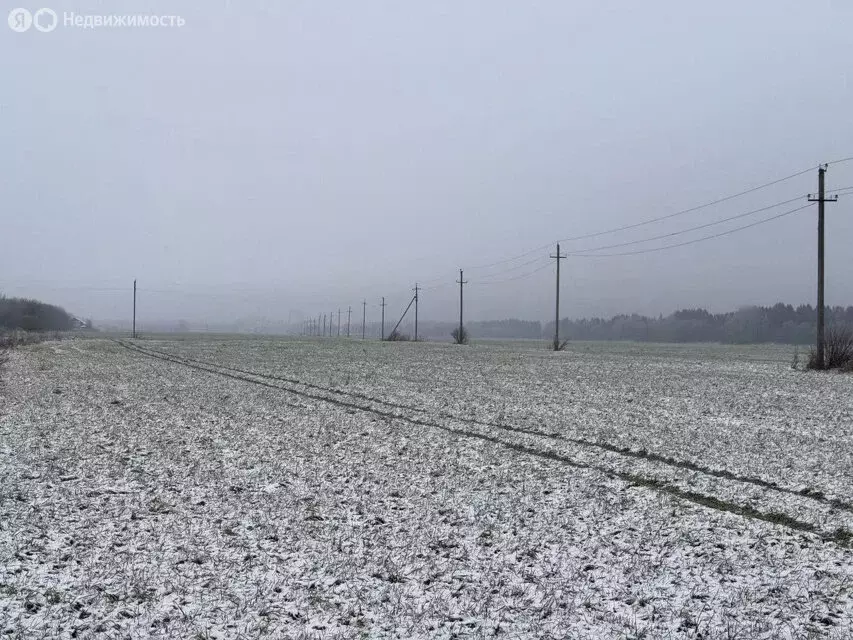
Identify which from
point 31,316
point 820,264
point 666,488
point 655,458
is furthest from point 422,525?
point 31,316

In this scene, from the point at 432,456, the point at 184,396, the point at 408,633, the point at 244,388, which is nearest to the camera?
the point at 408,633

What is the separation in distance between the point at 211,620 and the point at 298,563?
1.01 metres

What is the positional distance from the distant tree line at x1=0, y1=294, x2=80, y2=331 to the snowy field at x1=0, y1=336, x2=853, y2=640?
106 m

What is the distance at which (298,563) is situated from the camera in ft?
17.4

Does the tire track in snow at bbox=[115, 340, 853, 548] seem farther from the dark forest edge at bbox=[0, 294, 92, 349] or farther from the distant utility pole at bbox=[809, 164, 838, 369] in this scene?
the dark forest edge at bbox=[0, 294, 92, 349]

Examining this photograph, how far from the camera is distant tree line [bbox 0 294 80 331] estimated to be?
111 metres

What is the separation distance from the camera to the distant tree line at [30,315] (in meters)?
111

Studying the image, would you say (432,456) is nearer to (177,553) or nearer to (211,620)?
(177,553)

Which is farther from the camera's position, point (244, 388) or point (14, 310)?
point (14, 310)

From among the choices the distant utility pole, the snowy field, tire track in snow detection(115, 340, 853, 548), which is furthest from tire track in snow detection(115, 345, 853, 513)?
the distant utility pole

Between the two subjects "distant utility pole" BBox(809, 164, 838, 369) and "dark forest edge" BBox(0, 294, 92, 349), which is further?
"dark forest edge" BBox(0, 294, 92, 349)

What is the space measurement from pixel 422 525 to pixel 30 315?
428 ft

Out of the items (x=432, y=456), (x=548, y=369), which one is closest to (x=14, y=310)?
(x=548, y=369)

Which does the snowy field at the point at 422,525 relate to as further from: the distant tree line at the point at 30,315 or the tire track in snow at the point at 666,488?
the distant tree line at the point at 30,315
